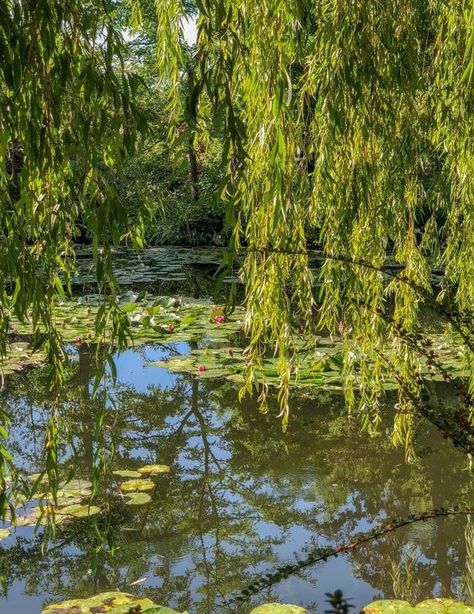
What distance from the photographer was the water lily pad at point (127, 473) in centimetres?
311

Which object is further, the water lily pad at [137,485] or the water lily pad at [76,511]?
the water lily pad at [137,485]

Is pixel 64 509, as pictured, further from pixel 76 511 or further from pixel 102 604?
pixel 102 604

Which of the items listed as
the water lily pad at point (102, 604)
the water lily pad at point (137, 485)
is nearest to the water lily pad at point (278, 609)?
the water lily pad at point (102, 604)

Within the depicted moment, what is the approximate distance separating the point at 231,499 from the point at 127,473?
1.50ft

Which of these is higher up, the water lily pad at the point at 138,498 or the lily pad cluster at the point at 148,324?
the lily pad cluster at the point at 148,324

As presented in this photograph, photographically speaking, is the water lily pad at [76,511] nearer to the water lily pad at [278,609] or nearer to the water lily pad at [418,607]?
the water lily pad at [278,609]

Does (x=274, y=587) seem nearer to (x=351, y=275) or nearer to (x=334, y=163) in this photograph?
(x=351, y=275)

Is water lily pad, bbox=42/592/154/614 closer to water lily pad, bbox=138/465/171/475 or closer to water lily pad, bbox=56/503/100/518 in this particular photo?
water lily pad, bbox=56/503/100/518

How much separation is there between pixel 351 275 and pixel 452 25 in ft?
2.46

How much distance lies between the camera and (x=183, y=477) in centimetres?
314

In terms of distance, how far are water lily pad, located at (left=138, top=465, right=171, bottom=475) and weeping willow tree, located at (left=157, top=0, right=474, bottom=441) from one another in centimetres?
97

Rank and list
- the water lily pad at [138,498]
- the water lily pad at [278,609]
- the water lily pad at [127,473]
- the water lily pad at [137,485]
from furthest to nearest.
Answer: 1. the water lily pad at [127,473]
2. the water lily pad at [137,485]
3. the water lily pad at [138,498]
4. the water lily pad at [278,609]

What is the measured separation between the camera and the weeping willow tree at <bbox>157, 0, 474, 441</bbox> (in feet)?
6.03

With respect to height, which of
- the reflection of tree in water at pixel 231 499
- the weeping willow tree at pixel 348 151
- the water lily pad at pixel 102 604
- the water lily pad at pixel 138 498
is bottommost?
the reflection of tree in water at pixel 231 499
